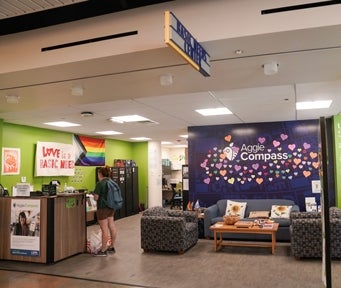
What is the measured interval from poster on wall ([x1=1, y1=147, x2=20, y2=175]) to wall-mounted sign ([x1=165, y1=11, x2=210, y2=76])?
19.6 feet

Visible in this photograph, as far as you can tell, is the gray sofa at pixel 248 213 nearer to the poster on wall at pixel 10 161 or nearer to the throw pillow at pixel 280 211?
the throw pillow at pixel 280 211

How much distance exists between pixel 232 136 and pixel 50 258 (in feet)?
16.2

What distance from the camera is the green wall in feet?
25.4

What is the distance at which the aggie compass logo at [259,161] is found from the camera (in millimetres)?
7969

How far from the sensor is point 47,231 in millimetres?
5402

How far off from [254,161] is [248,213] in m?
1.27

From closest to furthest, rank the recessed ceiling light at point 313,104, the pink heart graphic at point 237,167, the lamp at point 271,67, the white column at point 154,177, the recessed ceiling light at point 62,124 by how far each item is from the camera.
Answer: the lamp at point 271,67, the recessed ceiling light at point 313,104, the recessed ceiling light at point 62,124, the pink heart graphic at point 237,167, the white column at point 154,177

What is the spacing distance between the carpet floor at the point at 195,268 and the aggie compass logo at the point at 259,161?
2.17 meters

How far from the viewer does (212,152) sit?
28.0 feet

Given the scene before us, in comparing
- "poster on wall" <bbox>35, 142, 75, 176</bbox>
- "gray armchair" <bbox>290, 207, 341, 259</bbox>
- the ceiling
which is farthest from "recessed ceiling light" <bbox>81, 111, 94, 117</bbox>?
"gray armchair" <bbox>290, 207, 341, 259</bbox>

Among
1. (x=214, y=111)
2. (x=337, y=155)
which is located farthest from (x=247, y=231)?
(x=337, y=155)

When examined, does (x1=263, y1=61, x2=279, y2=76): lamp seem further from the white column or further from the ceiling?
the white column

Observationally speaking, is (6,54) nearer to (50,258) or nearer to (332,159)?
(50,258)

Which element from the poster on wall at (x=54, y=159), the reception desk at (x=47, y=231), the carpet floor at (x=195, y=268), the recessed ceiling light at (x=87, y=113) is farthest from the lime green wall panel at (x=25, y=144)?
the carpet floor at (x=195, y=268)
